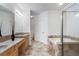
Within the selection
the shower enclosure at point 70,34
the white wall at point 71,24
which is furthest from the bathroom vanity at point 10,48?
the white wall at point 71,24

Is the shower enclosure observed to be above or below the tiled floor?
above

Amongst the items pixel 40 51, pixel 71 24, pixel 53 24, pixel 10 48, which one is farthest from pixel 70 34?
pixel 53 24

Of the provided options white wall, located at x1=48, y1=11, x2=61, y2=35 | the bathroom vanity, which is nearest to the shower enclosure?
the bathroom vanity

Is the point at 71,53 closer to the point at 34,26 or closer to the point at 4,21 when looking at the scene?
the point at 4,21

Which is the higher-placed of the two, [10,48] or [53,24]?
[53,24]

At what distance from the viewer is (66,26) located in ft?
9.59

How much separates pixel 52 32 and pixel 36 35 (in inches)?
106

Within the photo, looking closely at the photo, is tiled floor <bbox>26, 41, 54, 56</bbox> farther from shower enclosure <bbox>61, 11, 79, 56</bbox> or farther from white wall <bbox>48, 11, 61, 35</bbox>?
white wall <bbox>48, 11, 61, 35</bbox>

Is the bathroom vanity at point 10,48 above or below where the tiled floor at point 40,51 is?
above

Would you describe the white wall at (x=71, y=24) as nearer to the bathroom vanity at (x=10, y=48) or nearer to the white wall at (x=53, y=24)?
the bathroom vanity at (x=10, y=48)

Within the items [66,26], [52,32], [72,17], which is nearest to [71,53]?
[66,26]

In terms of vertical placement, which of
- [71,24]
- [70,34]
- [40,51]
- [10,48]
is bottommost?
[40,51]

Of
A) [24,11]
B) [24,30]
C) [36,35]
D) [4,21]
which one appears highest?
[24,11]

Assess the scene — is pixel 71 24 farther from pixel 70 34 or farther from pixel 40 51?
pixel 40 51
